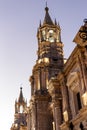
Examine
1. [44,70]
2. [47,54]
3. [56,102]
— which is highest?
[47,54]

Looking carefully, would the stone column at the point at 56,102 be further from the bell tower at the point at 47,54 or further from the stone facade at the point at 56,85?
the bell tower at the point at 47,54

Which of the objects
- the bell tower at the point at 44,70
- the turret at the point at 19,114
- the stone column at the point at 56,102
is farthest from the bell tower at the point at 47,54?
the turret at the point at 19,114

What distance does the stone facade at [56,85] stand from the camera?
2045 centimetres

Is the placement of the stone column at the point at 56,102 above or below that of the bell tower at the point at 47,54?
below

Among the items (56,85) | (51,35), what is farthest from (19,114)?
(56,85)

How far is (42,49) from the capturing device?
1487 inches

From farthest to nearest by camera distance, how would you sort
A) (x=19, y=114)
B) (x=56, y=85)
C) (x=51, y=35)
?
(x=19, y=114) < (x=51, y=35) < (x=56, y=85)

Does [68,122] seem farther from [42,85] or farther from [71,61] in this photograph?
[42,85]

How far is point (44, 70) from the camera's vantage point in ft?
112

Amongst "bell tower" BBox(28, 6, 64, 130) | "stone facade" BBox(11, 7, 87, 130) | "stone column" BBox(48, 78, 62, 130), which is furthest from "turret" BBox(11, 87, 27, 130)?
"stone column" BBox(48, 78, 62, 130)

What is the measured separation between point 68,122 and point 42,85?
38.3 feet

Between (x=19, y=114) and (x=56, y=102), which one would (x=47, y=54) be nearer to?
(x=56, y=102)

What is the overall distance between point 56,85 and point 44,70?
27.2ft

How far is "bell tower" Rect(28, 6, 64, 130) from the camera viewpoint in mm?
30844
